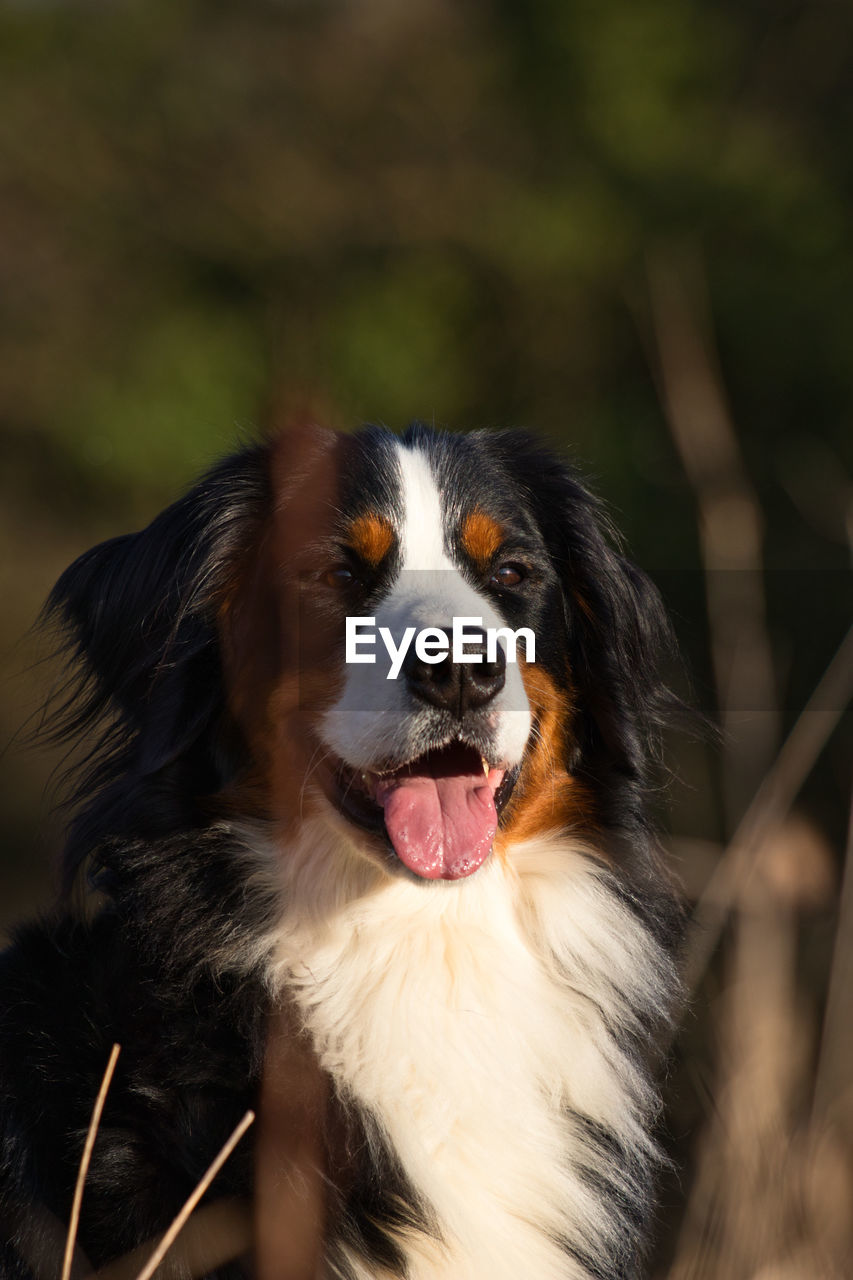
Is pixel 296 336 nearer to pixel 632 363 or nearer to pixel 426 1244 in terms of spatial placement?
pixel 632 363

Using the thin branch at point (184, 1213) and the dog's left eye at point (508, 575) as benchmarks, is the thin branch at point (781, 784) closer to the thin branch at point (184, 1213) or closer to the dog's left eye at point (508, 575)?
the dog's left eye at point (508, 575)

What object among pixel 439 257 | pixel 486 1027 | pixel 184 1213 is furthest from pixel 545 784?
pixel 439 257

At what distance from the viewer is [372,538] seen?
300cm

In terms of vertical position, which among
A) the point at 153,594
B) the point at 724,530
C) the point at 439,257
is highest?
the point at 439,257

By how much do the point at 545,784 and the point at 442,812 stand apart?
356 millimetres

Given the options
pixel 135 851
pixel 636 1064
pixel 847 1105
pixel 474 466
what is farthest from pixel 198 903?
pixel 847 1105

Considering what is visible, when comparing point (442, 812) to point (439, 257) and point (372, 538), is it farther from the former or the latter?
point (439, 257)

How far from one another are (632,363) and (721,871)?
225 inches

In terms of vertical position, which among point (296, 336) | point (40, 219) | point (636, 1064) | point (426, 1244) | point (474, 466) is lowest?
point (426, 1244)

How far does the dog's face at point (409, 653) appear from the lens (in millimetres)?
2727

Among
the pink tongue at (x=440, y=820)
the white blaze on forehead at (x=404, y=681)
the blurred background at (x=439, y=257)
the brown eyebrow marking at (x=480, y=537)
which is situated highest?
the blurred background at (x=439, y=257)

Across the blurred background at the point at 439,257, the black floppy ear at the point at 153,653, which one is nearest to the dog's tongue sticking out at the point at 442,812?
the black floppy ear at the point at 153,653

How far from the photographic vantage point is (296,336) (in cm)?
661

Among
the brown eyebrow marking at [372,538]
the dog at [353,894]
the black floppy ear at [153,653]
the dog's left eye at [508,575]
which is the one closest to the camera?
the dog at [353,894]
